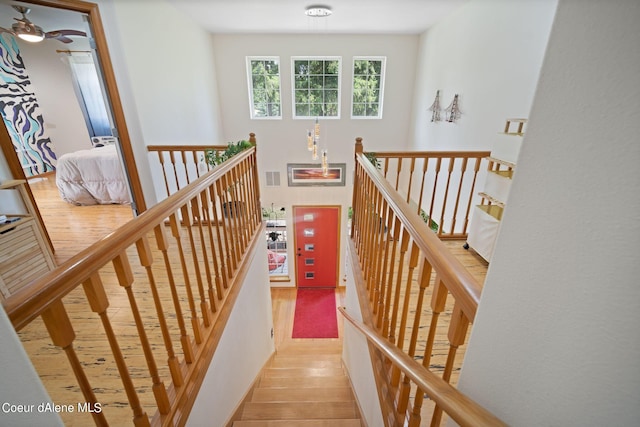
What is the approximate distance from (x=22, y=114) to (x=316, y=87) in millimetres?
5844

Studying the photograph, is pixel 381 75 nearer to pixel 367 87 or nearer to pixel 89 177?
pixel 367 87

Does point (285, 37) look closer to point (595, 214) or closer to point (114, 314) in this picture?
point (114, 314)

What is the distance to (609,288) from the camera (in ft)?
1.13

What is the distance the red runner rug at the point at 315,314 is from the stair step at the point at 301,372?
1.87 metres

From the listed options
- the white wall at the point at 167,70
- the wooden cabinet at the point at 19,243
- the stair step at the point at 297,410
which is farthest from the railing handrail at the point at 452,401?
the white wall at the point at 167,70

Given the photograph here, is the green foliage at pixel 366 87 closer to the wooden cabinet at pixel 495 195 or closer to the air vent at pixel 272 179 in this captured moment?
the air vent at pixel 272 179

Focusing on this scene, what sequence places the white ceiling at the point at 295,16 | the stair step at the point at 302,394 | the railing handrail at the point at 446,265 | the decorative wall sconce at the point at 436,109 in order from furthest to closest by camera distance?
the decorative wall sconce at the point at 436,109, the white ceiling at the point at 295,16, the stair step at the point at 302,394, the railing handrail at the point at 446,265

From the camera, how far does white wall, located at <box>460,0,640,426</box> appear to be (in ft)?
1.06

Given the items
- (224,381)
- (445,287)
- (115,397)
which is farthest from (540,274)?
(224,381)

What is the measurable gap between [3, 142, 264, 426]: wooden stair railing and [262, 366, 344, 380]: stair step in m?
1.46

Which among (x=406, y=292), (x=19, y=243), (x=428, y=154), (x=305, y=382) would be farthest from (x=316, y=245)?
(x=406, y=292)

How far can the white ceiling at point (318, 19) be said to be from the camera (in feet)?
12.3

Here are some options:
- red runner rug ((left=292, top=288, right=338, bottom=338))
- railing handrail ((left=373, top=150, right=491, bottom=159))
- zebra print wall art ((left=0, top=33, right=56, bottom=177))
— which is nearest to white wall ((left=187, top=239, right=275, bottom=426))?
railing handrail ((left=373, top=150, right=491, bottom=159))

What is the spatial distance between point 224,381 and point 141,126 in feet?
9.01
